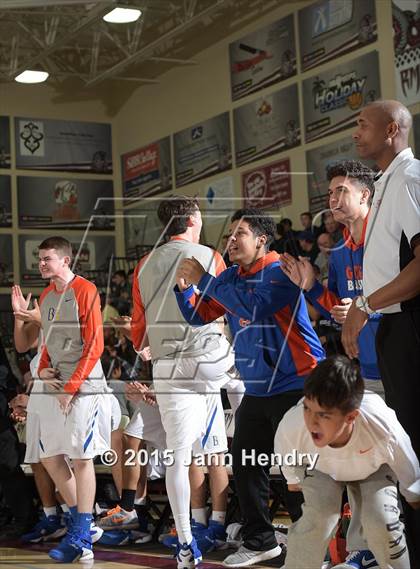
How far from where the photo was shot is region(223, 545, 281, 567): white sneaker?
5.61 m

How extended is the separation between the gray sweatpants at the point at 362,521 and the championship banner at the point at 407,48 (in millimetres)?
8759

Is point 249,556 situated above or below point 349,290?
below

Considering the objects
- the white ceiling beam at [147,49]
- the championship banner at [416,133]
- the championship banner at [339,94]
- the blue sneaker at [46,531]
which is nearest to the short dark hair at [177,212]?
the blue sneaker at [46,531]

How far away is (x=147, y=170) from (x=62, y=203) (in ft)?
6.41

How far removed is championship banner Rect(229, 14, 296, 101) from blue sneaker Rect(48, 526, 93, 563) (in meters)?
9.81

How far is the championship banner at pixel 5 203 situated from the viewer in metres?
18.9

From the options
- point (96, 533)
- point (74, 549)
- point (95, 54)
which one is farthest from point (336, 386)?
point (95, 54)

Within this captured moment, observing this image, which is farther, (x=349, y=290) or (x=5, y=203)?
(x=5, y=203)

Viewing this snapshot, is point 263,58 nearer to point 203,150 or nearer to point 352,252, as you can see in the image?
point 203,150

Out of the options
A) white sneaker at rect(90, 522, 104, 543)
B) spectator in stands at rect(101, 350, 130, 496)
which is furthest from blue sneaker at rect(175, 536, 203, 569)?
spectator in stands at rect(101, 350, 130, 496)

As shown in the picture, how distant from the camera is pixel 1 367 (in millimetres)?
7984

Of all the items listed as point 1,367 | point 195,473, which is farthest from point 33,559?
point 1,367

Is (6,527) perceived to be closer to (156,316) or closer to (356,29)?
(156,316)

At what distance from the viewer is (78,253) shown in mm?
18656
